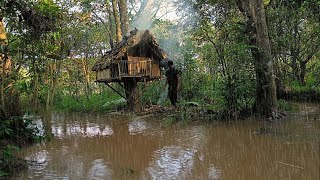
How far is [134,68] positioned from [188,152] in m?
7.01

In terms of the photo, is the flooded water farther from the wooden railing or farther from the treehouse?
the treehouse

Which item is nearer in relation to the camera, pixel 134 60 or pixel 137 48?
pixel 134 60

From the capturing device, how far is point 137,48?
1374 centimetres

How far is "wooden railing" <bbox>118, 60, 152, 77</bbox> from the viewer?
13.2 metres

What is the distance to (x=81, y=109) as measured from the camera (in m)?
17.4

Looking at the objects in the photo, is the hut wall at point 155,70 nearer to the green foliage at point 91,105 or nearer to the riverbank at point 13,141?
the green foliage at point 91,105

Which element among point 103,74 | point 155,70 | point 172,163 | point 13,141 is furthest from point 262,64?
point 13,141

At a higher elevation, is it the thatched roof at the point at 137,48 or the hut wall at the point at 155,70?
A: the thatched roof at the point at 137,48

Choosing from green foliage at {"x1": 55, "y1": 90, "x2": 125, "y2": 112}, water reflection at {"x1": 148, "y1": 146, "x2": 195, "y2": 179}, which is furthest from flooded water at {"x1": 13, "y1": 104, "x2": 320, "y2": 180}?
green foliage at {"x1": 55, "y1": 90, "x2": 125, "y2": 112}

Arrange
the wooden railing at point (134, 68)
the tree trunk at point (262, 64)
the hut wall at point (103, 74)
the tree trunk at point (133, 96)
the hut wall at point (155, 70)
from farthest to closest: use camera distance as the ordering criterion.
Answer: the tree trunk at point (133, 96) < the hut wall at point (155, 70) < the hut wall at point (103, 74) < the wooden railing at point (134, 68) < the tree trunk at point (262, 64)

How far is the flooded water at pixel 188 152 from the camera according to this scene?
543cm

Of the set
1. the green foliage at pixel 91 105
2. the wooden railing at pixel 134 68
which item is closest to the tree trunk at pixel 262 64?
the wooden railing at pixel 134 68

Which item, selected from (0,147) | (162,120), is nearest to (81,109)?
(162,120)

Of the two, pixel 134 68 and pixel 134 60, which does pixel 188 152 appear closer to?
pixel 134 68
